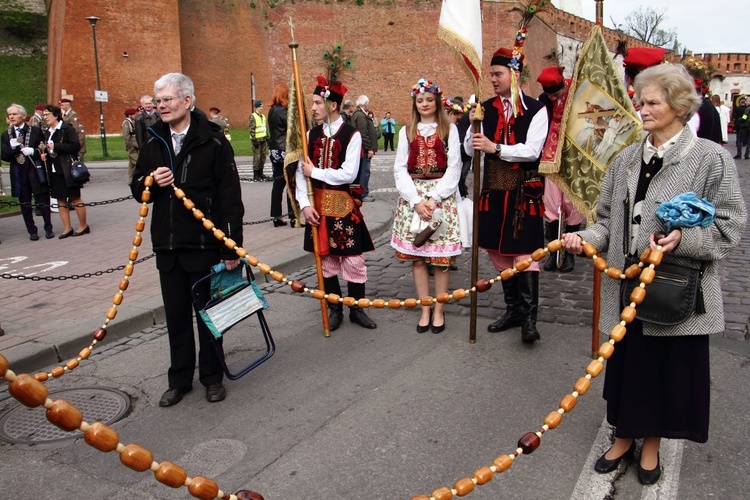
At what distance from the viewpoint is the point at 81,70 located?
118 ft

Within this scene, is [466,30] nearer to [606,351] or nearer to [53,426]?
[606,351]

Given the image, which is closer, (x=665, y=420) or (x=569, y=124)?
(x=665, y=420)

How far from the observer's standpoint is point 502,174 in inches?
206

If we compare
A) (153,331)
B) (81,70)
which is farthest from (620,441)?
(81,70)

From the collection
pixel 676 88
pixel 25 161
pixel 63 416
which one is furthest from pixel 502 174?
pixel 25 161

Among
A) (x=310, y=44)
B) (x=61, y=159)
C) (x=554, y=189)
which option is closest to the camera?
(x=554, y=189)

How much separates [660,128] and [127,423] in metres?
3.54

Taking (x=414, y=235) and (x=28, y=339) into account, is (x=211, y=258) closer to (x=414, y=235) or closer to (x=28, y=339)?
(x=414, y=235)

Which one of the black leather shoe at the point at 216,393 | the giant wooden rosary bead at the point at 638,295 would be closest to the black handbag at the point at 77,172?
the black leather shoe at the point at 216,393

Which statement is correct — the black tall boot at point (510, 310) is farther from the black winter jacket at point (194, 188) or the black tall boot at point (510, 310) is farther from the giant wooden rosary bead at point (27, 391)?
the giant wooden rosary bead at point (27, 391)

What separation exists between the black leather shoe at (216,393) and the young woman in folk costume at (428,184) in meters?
1.85

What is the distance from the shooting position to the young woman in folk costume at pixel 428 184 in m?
5.34

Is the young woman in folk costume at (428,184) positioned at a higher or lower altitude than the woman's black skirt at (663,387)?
higher

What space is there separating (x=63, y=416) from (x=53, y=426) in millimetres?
1965
